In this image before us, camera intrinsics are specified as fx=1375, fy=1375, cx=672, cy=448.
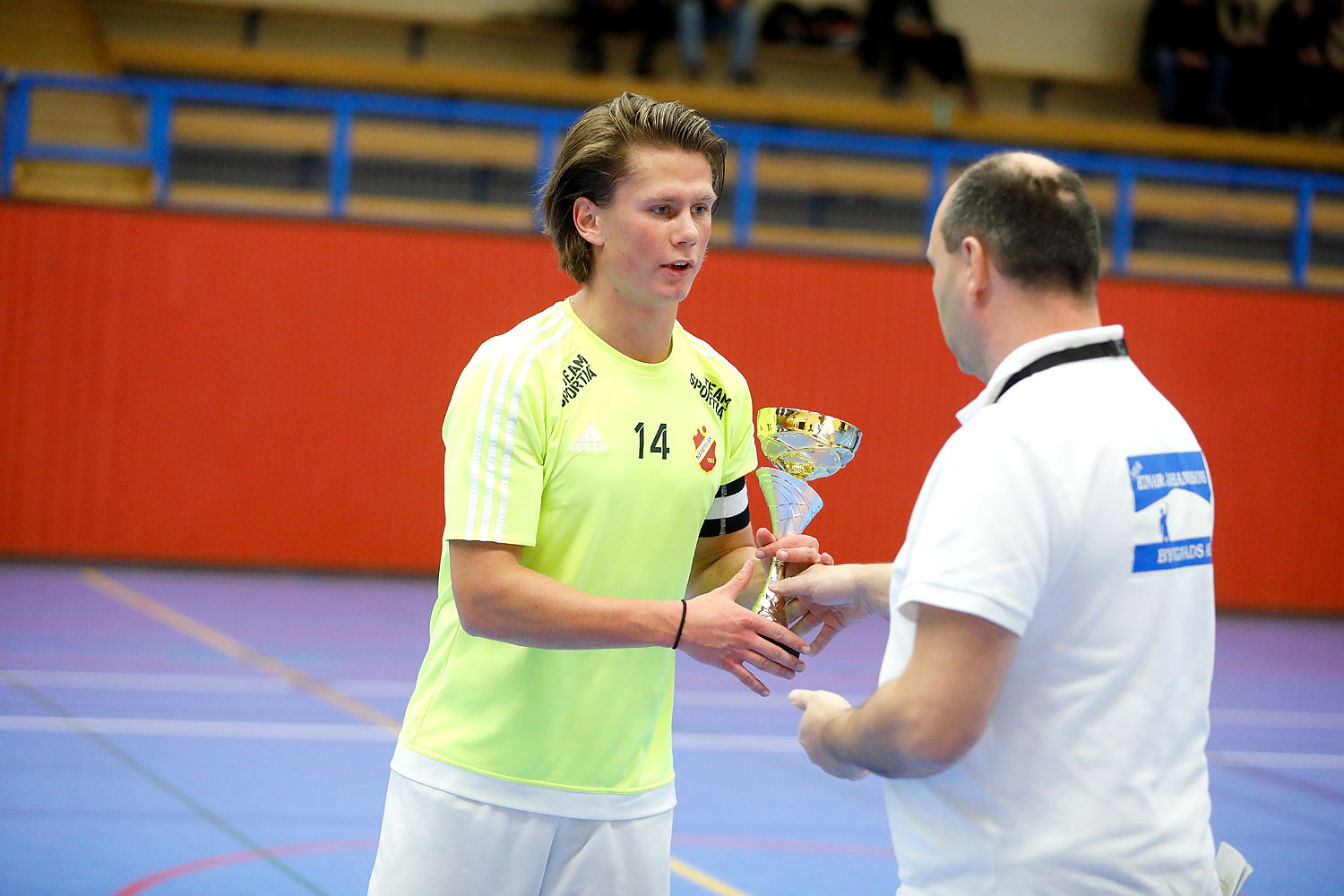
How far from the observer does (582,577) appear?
2.63 meters

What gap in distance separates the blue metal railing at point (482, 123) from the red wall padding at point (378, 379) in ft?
1.59

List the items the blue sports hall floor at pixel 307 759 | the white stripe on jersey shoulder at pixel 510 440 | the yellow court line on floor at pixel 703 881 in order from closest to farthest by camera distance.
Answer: the white stripe on jersey shoulder at pixel 510 440 → the yellow court line on floor at pixel 703 881 → the blue sports hall floor at pixel 307 759

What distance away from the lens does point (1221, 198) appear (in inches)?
564

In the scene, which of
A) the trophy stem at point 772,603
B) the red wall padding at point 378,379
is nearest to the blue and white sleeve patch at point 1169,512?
the trophy stem at point 772,603

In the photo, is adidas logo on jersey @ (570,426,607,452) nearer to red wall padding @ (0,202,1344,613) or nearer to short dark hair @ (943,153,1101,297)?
short dark hair @ (943,153,1101,297)

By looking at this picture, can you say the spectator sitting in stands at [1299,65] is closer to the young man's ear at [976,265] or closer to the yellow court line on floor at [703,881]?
the yellow court line on floor at [703,881]

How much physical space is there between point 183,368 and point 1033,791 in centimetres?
1146

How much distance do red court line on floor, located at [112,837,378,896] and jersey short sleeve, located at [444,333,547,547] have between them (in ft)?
9.85

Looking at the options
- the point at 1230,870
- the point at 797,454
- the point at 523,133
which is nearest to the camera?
the point at 1230,870

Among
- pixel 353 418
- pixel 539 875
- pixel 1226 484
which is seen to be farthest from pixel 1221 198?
pixel 539 875

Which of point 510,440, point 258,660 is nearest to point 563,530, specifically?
point 510,440

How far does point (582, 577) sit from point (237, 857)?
318cm

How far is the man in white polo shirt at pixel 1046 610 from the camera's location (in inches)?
73.8

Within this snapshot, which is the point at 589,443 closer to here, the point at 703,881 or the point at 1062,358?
the point at 1062,358
